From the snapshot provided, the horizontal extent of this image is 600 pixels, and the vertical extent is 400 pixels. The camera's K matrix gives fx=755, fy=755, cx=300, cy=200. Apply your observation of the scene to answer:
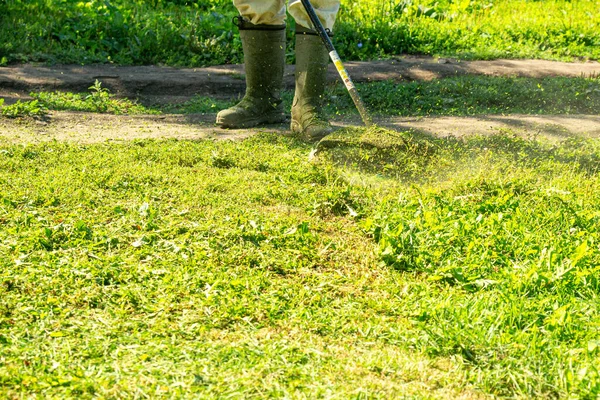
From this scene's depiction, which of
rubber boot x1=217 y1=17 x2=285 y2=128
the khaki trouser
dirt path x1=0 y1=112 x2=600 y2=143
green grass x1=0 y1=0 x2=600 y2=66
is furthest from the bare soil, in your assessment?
the khaki trouser

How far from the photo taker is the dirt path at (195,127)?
4559 mm

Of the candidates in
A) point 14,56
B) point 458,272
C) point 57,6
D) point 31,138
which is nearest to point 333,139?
point 458,272

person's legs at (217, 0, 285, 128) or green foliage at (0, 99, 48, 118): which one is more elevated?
person's legs at (217, 0, 285, 128)

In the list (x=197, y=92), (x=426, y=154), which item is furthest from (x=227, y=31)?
(x=426, y=154)

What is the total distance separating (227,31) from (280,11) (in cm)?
319

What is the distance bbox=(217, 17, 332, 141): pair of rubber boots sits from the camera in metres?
4.64

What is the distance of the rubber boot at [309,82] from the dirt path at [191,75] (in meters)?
1.93

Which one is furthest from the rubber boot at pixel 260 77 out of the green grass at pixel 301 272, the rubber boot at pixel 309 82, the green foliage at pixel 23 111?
the green foliage at pixel 23 111

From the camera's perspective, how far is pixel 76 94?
598 centimetres

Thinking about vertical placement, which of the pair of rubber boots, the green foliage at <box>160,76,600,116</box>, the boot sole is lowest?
the green foliage at <box>160,76,600,116</box>

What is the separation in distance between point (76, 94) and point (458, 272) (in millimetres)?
4165

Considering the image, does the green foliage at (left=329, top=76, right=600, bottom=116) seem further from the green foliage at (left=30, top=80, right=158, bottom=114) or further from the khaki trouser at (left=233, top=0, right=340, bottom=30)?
the green foliage at (left=30, top=80, right=158, bottom=114)

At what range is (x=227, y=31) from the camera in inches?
314

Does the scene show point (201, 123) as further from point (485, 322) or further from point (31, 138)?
point (485, 322)
